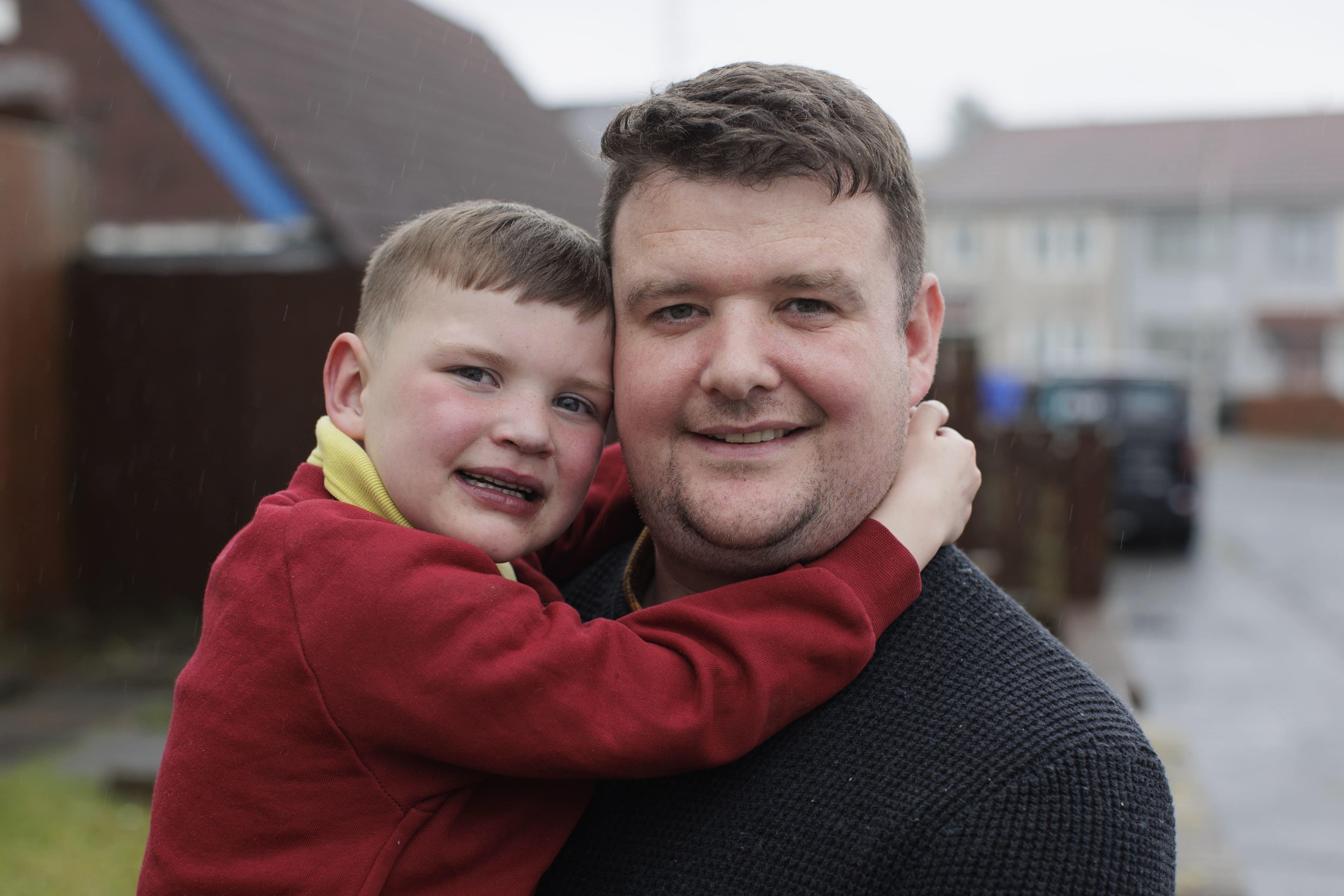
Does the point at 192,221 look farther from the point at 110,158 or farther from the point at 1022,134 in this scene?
the point at 1022,134

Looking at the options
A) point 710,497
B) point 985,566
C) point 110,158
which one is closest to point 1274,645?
point 985,566

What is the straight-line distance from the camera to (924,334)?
1.92 m

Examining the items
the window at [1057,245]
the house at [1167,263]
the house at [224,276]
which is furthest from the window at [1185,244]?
the house at [224,276]

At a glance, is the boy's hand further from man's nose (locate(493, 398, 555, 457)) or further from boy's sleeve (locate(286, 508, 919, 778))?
man's nose (locate(493, 398, 555, 457))

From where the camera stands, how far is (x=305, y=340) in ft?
24.4

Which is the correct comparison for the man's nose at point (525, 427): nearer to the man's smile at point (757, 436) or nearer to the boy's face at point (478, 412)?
the boy's face at point (478, 412)

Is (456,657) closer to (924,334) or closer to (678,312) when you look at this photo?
(678,312)

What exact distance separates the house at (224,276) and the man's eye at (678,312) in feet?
17.6

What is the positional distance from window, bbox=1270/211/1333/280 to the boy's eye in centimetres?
4154

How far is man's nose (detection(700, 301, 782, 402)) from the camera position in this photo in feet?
5.48

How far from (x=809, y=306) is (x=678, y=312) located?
20cm

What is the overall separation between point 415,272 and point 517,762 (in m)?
0.81

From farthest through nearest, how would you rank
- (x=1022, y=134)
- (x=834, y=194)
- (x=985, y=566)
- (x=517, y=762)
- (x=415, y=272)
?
(x=1022, y=134), (x=985, y=566), (x=415, y=272), (x=834, y=194), (x=517, y=762)

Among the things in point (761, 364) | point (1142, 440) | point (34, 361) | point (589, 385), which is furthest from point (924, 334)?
point (1142, 440)
